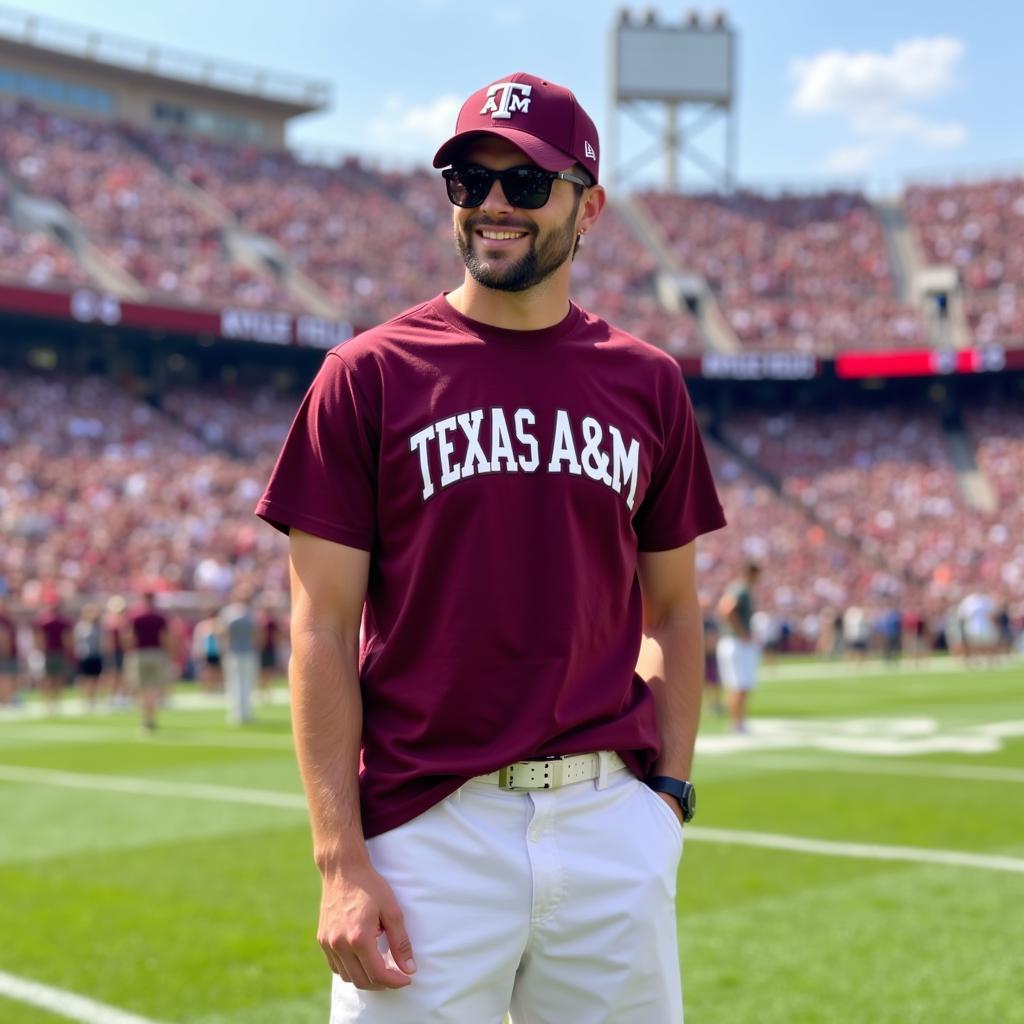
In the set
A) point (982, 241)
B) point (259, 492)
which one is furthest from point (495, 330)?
point (982, 241)

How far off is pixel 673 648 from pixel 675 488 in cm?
33

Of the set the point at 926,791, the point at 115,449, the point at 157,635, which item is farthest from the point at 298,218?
the point at 926,791

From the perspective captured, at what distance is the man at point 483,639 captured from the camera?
2.34m

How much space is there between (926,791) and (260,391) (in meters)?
33.5

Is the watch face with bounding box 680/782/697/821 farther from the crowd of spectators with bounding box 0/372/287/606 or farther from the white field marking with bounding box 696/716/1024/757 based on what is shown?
the crowd of spectators with bounding box 0/372/287/606

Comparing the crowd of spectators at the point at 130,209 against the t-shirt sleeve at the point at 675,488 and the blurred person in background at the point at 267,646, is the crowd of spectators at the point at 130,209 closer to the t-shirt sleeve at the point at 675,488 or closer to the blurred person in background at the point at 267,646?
the blurred person in background at the point at 267,646

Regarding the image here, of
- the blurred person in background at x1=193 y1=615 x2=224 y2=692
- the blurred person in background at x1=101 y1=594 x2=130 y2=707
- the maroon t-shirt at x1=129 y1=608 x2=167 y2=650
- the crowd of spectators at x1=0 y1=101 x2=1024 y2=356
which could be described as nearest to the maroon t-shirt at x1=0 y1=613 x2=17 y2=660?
the blurred person in background at x1=101 y1=594 x2=130 y2=707

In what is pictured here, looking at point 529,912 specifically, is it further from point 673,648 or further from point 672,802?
point 673,648

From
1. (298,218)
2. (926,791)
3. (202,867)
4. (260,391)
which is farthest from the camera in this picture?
(298,218)

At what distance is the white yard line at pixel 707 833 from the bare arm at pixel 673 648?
523 centimetres

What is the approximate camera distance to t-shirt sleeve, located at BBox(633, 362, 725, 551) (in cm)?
272

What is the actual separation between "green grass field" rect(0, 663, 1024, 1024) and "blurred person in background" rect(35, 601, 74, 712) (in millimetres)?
6857

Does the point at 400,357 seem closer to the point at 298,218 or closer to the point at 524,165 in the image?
the point at 524,165

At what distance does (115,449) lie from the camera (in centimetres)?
3331
